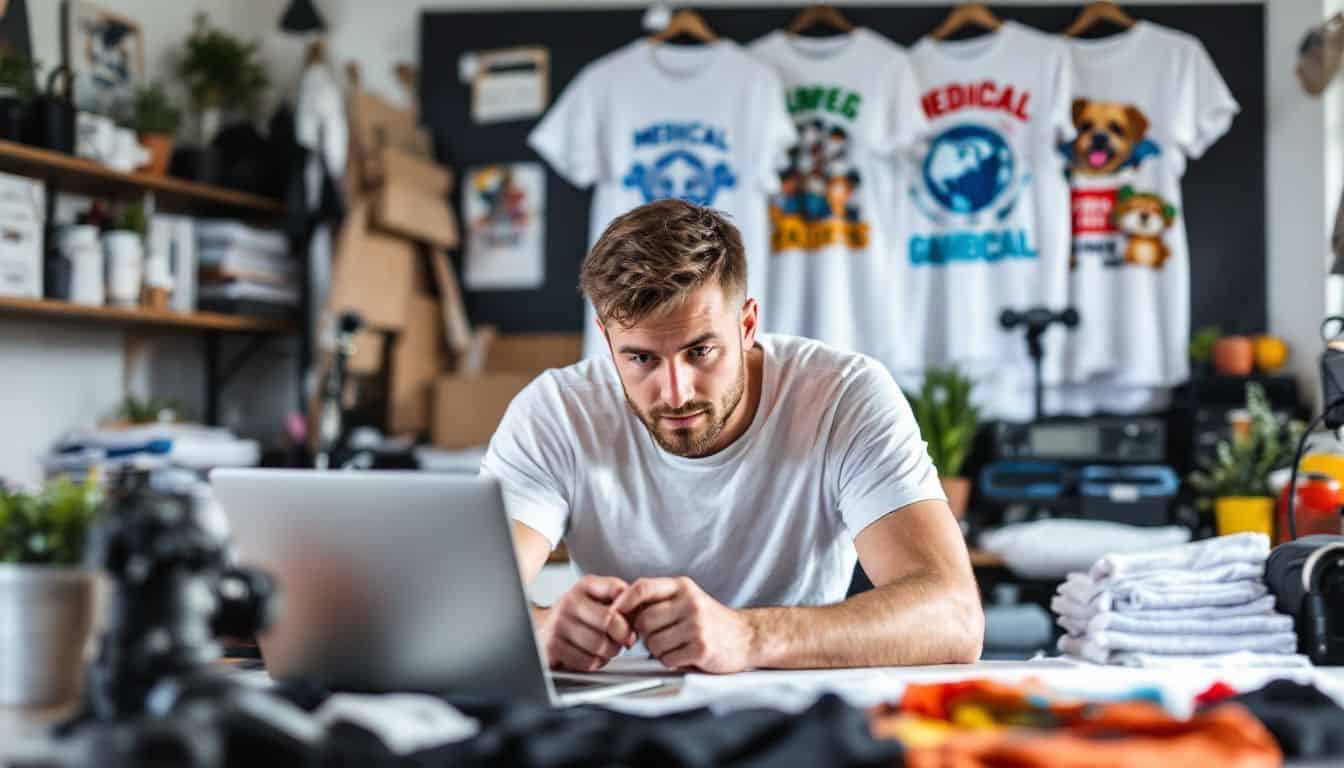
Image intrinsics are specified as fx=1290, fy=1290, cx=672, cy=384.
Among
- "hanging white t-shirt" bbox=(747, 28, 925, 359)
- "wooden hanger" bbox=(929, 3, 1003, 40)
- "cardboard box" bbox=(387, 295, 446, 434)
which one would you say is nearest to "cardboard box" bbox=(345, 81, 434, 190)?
"cardboard box" bbox=(387, 295, 446, 434)

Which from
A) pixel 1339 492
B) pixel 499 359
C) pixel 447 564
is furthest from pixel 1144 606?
pixel 499 359

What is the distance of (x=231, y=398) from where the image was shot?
434 centimetres

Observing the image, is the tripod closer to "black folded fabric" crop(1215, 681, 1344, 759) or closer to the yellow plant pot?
the yellow plant pot

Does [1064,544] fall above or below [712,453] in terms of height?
below

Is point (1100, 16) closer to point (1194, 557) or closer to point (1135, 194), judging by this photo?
point (1135, 194)

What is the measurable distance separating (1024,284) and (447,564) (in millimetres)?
3204

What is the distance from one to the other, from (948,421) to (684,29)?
5.03 ft

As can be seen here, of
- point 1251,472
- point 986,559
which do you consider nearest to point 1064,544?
point 986,559

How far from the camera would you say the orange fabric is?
2.58 feet

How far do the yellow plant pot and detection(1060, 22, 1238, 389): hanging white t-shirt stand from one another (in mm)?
656

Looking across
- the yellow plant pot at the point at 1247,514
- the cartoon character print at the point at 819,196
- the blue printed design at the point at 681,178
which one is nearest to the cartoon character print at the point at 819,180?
the cartoon character print at the point at 819,196

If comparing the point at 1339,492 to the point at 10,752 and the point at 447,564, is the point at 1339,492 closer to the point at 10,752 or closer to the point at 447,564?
the point at 447,564

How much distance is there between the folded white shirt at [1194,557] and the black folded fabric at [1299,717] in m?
0.67

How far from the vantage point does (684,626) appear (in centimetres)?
131
